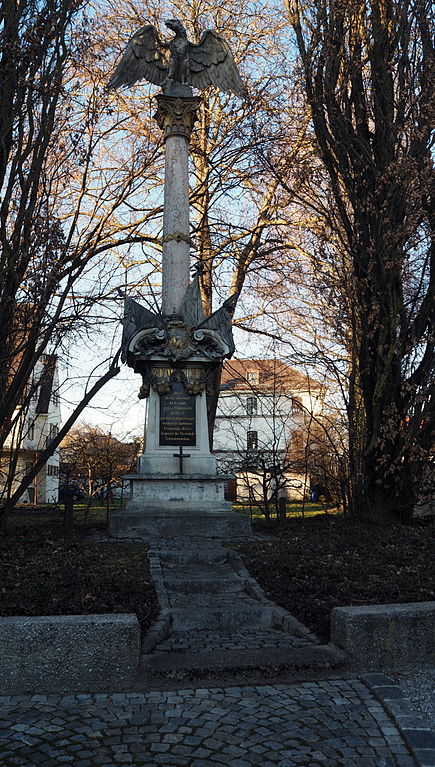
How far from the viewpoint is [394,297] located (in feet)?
36.2

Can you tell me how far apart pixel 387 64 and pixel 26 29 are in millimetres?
6138

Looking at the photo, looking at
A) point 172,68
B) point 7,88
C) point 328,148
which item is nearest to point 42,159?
point 7,88

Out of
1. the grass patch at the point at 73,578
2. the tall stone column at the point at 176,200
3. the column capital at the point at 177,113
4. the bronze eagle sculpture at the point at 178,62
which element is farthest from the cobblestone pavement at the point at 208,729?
the bronze eagle sculpture at the point at 178,62

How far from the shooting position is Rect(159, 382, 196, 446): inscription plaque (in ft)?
36.1

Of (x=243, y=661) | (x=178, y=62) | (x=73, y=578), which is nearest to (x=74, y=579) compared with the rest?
(x=73, y=578)

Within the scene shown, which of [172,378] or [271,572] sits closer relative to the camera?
[271,572]

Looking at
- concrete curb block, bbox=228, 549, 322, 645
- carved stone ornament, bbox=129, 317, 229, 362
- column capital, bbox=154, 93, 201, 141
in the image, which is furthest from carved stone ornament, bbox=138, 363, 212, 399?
column capital, bbox=154, 93, 201, 141

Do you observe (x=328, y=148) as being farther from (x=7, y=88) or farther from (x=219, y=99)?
(x=219, y=99)

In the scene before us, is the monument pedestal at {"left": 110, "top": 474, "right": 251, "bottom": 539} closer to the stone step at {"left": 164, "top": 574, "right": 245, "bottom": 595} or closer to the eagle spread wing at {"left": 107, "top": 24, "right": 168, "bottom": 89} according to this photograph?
the stone step at {"left": 164, "top": 574, "right": 245, "bottom": 595}

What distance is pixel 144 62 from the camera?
44.3ft

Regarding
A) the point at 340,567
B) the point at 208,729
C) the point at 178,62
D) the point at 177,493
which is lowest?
the point at 208,729

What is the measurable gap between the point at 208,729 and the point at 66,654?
1.13 m

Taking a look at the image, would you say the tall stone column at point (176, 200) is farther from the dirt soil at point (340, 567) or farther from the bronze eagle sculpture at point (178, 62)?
the dirt soil at point (340, 567)

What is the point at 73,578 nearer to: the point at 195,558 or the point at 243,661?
the point at 243,661
